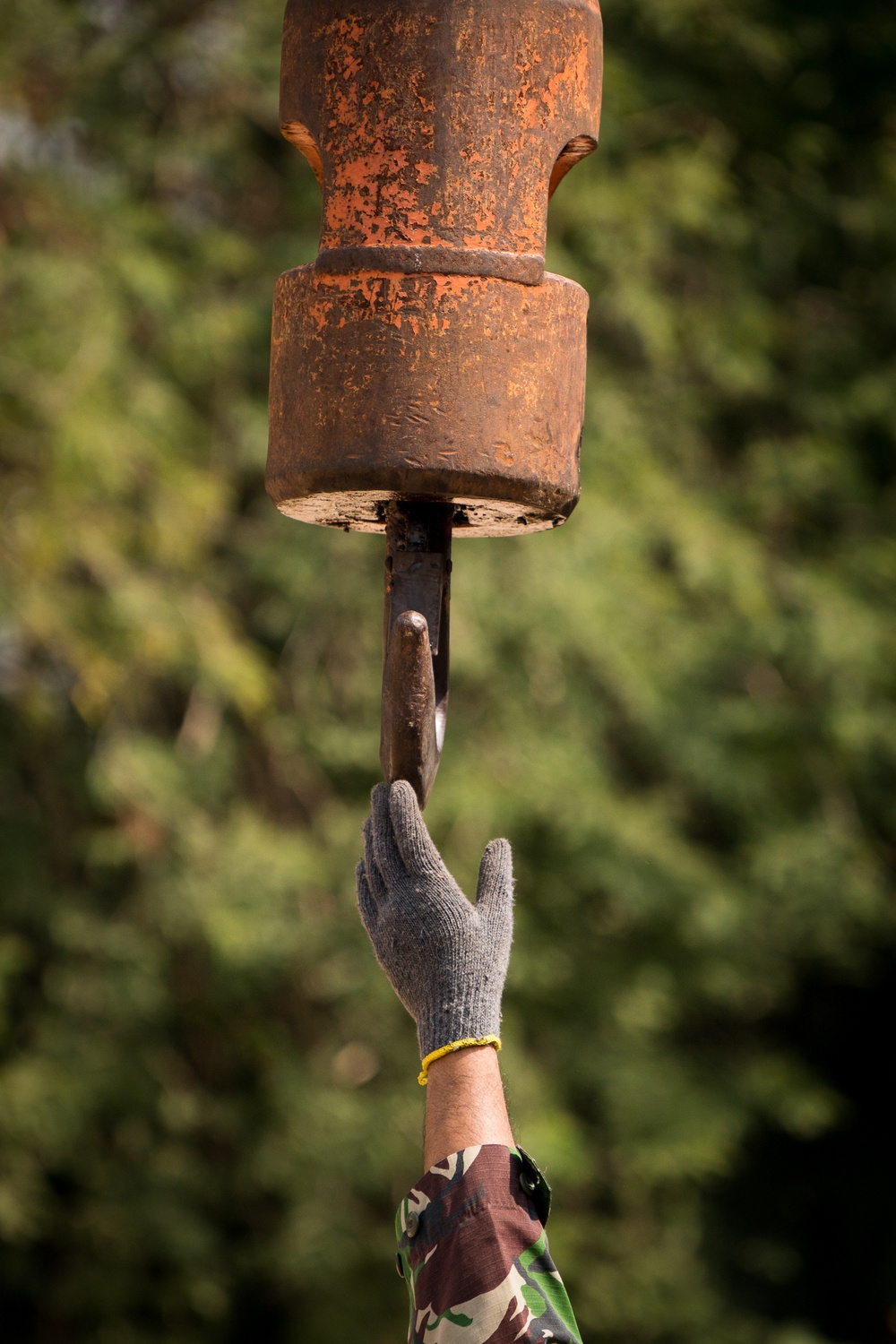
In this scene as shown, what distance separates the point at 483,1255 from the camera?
65.0 inches

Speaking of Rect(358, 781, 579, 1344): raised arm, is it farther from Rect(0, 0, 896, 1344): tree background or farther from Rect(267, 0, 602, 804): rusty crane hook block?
Rect(0, 0, 896, 1344): tree background

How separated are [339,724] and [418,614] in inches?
156

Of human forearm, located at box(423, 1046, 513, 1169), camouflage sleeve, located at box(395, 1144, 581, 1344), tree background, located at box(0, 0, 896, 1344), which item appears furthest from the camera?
tree background, located at box(0, 0, 896, 1344)

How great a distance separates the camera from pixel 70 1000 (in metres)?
5.77

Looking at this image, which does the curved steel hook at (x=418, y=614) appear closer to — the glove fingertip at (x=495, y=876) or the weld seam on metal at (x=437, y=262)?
the glove fingertip at (x=495, y=876)

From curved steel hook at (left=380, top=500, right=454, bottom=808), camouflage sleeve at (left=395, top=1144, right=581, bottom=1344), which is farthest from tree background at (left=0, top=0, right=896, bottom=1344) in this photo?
camouflage sleeve at (left=395, top=1144, right=581, bottom=1344)

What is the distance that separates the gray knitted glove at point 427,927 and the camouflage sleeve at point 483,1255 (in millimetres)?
160

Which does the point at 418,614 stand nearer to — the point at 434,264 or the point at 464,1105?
the point at 434,264

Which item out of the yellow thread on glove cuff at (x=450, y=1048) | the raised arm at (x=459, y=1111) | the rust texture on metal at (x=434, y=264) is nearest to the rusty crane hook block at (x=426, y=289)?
the rust texture on metal at (x=434, y=264)

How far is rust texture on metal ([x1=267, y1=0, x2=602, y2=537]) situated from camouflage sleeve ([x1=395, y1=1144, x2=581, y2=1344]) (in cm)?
74

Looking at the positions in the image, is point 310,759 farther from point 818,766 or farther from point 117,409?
point 818,766

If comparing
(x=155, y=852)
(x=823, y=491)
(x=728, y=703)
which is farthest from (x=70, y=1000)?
(x=823, y=491)

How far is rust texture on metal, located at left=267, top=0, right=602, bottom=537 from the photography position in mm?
1828

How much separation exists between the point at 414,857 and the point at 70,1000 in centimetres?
420
